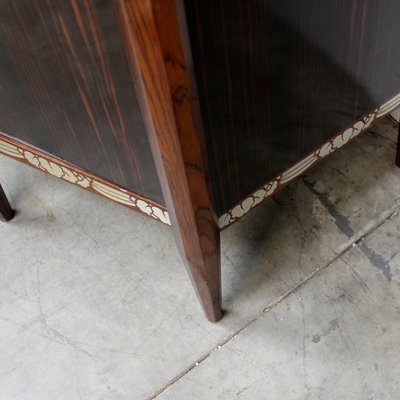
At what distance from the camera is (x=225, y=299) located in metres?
1.13

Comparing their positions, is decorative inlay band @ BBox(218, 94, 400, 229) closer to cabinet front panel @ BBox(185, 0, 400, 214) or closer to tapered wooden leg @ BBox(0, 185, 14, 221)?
cabinet front panel @ BBox(185, 0, 400, 214)

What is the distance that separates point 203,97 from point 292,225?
531mm

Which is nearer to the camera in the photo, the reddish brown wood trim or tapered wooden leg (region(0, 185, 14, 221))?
the reddish brown wood trim

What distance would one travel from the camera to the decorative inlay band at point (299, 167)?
0.94 metres

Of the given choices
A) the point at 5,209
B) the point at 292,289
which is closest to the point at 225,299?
the point at 292,289

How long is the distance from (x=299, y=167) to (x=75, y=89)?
1.24 ft

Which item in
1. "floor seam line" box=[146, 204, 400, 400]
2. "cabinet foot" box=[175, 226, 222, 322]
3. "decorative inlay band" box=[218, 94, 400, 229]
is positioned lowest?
"floor seam line" box=[146, 204, 400, 400]

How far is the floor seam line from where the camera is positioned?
1.05 metres

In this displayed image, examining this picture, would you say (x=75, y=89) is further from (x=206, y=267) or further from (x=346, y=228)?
(x=346, y=228)

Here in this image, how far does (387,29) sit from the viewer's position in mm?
858

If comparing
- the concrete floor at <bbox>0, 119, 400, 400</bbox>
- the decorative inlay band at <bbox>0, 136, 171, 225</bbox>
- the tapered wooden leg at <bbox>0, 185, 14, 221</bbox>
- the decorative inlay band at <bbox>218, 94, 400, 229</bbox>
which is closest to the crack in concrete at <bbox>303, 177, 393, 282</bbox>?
the concrete floor at <bbox>0, 119, 400, 400</bbox>

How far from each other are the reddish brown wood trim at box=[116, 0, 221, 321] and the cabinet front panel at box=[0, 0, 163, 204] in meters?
0.04

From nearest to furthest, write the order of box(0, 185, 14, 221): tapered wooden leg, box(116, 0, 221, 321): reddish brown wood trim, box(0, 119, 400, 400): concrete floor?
1. box(116, 0, 221, 321): reddish brown wood trim
2. box(0, 119, 400, 400): concrete floor
3. box(0, 185, 14, 221): tapered wooden leg

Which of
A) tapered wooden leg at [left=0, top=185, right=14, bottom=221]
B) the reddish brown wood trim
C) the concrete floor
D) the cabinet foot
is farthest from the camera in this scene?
tapered wooden leg at [left=0, top=185, right=14, bottom=221]
